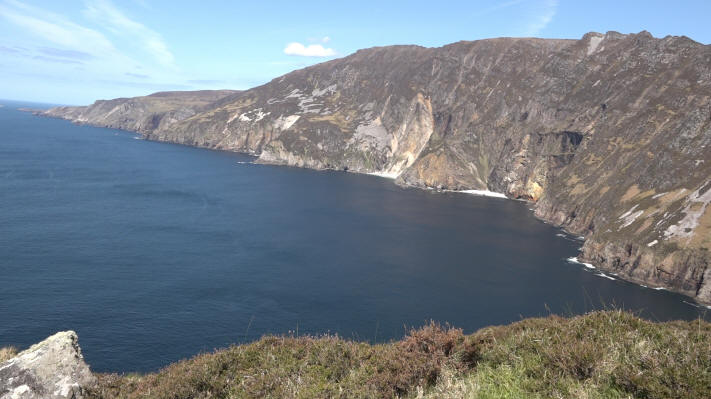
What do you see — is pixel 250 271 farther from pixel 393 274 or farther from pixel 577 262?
pixel 577 262

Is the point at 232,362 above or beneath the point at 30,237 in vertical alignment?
above

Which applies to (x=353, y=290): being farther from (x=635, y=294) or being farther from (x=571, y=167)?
(x=571, y=167)

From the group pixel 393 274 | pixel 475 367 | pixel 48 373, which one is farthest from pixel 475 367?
pixel 393 274

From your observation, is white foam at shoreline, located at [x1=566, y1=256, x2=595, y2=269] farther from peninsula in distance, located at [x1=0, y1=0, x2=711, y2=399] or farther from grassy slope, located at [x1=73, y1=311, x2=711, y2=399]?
grassy slope, located at [x1=73, y1=311, x2=711, y2=399]

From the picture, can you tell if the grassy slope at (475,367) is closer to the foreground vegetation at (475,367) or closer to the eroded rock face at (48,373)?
the foreground vegetation at (475,367)

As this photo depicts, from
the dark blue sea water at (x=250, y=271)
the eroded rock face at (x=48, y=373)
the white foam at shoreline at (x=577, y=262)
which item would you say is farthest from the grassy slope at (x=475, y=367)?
the white foam at shoreline at (x=577, y=262)

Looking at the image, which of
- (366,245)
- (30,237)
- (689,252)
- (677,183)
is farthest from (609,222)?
(30,237)
